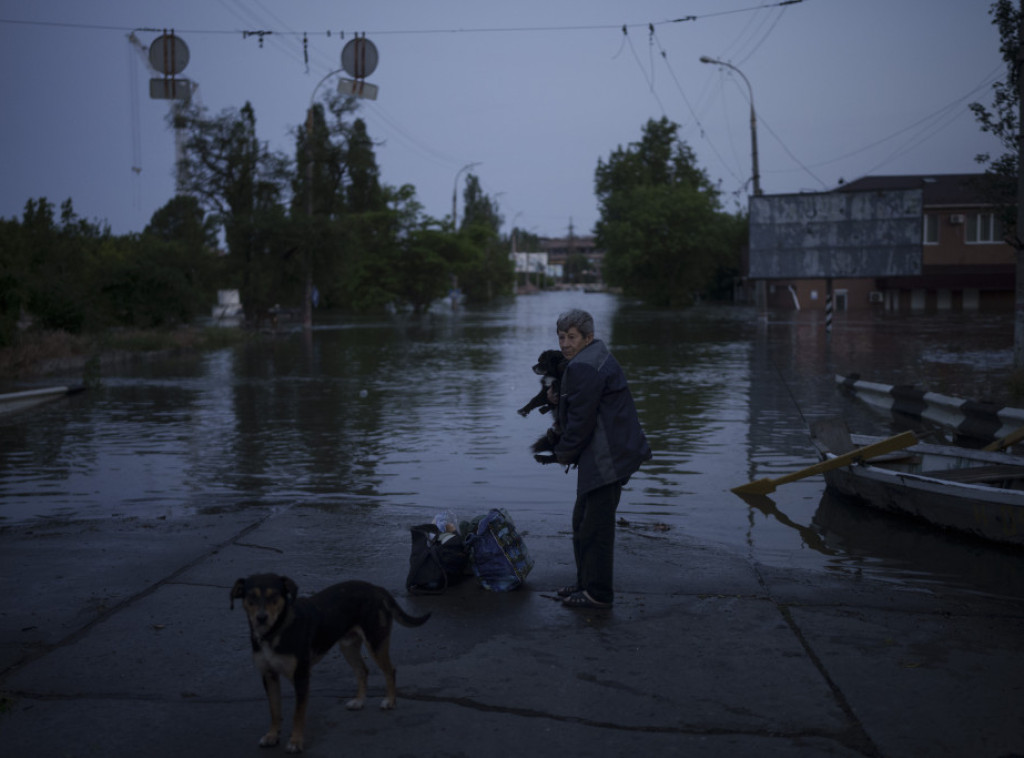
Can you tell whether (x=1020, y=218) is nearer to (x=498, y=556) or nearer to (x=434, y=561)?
(x=498, y=556)

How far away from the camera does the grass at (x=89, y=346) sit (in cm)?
2330

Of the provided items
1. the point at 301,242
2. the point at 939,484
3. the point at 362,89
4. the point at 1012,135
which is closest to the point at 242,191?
the point at 301,242

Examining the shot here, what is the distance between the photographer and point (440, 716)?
456 cm

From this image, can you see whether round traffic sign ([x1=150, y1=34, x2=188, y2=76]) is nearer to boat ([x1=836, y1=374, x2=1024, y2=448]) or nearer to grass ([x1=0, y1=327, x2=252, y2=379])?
grass ([x1=0, y1=327, x2=252, y2=379])

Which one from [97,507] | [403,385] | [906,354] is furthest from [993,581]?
[906,354]

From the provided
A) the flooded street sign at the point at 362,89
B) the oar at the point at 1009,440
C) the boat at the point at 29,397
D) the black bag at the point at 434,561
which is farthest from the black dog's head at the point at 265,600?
the flooded street sign at the point at 362,89

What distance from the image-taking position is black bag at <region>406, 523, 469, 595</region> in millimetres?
6414

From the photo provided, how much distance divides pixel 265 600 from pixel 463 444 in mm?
9907

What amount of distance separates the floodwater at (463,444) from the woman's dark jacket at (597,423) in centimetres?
236

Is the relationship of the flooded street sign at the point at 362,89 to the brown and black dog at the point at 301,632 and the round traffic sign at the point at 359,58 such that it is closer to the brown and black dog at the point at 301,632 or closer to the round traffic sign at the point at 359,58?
the round traffic sign at the point at 359,58

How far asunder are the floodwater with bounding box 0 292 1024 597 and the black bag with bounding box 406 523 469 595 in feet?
7.50

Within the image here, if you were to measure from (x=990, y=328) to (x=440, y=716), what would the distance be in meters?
40.0

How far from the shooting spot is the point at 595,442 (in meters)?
6.11

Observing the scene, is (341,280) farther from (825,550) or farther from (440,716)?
(440,716)
